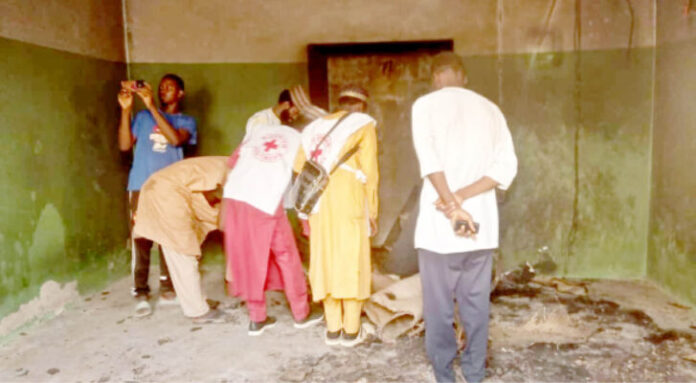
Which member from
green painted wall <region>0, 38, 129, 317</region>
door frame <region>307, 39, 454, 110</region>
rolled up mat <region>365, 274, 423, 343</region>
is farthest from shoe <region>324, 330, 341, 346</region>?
door frame <region>307, 39, 454, 110</region>

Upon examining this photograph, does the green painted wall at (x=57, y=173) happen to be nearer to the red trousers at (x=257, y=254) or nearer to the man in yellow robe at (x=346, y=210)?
the red trousers at (x=257, y=254)

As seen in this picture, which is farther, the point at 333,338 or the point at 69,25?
the point at 69,25

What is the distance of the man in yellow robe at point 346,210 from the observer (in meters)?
3.43

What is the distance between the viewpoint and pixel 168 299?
14.3 ft

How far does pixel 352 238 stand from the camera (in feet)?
11.3

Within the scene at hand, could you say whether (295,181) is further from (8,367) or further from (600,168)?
(600,168)

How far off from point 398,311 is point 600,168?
2.46m

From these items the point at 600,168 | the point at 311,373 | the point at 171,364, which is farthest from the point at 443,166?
the point at 600,168

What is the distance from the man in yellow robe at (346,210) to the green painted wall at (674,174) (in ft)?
7.94

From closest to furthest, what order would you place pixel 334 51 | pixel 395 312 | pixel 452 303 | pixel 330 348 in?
pixel 452 303, pixel 330 348, pixel 395 312, pixel 334 51

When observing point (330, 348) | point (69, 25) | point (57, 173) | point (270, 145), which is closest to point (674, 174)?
point (330, 348)

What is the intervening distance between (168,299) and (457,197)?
2.60 metres

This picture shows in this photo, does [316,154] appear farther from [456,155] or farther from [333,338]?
[333,338]

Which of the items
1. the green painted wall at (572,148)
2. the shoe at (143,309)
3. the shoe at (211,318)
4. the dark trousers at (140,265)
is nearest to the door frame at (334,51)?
the green painted wall at (572,148)
